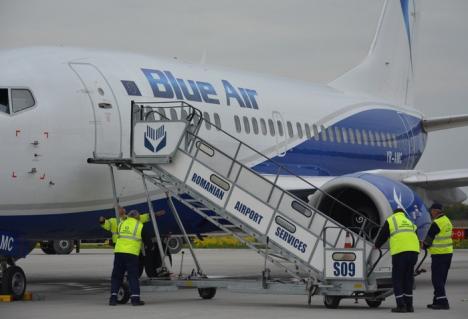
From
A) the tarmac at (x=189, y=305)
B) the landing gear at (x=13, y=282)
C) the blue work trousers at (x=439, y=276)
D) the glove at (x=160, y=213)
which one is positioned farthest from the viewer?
the glove at (x=160, y=213)

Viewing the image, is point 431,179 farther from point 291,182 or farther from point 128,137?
point 128,137

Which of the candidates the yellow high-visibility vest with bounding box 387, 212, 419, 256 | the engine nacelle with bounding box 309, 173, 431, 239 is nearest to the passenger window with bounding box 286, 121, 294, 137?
the engine nacelle with bounding box 309, 173, 431, 239

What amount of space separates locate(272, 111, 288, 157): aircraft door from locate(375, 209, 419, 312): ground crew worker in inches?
242

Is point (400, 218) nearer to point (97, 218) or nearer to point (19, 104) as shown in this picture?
point (97, 218)

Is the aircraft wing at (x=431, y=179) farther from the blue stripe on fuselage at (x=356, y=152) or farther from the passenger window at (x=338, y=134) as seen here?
the passenger window at (x=338, y=134)

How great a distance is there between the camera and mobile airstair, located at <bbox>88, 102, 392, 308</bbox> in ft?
48.0

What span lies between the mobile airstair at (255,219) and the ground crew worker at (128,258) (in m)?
0.92

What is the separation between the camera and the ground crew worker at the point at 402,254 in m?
14.0

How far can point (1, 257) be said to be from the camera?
1511cm

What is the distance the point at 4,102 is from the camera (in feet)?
49.2

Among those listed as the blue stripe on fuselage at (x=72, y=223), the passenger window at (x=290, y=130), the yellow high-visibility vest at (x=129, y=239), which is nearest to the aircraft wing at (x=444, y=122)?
the passenger window at (x=290, y=130)

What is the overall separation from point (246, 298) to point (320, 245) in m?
1.89

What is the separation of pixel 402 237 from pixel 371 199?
300cm

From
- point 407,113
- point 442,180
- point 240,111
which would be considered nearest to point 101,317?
point 240,111
